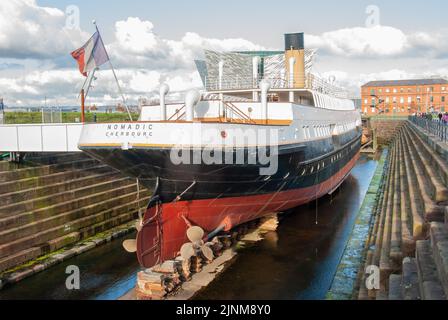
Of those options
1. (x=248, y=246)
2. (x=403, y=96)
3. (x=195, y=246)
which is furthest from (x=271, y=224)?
(x=403, y=96)

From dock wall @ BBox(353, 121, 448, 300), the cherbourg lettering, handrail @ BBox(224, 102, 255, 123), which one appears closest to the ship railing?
handrail @ BBox(224, 102, 255, 123)

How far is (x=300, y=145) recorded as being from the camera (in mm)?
15656

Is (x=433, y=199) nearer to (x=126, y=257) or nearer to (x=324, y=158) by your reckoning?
(x=324, y=158)

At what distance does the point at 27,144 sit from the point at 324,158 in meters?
13.6

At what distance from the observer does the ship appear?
39.0ft

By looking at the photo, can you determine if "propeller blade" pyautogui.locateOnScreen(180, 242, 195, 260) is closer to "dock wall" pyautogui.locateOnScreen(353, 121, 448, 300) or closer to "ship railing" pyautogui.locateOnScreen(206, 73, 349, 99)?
"dock wall" pyautogui.locateOnScreen(353, 121, 448, 300)

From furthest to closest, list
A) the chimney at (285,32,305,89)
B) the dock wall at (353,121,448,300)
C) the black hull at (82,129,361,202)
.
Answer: the chimney at (285,32,305,89)
the black hull at (82,129,361,202)
the dock wall at (353,121,448,300)

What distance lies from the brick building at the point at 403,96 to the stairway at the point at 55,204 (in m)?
94.5

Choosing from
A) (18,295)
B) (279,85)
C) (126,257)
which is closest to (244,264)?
(126,257)

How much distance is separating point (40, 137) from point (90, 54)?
4885 mm

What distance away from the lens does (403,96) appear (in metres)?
107

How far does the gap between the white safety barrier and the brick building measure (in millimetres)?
98107

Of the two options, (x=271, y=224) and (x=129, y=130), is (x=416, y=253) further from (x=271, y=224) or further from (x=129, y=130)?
(x=271, y=224)

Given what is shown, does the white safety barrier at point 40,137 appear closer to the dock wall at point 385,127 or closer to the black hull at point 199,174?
the black hull at point 199,174
